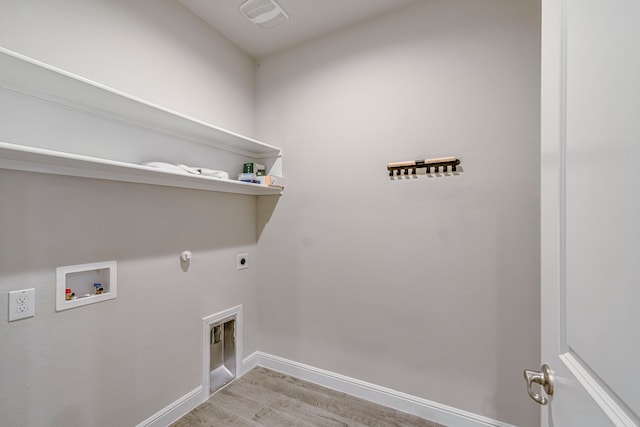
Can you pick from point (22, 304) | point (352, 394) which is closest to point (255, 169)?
point (22, 304)

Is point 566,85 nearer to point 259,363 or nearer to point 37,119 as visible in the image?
point 37,119

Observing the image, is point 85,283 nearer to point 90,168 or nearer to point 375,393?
point 90,168

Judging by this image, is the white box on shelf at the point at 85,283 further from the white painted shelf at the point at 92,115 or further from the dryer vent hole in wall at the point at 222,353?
the dryer vent hole in wall at the point at 222,353

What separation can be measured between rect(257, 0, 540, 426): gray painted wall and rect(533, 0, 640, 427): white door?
3.11 ft

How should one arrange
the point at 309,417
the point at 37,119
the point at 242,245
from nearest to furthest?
1. the point at 37,119
2. the point at 309,417
3. the point at 242,245

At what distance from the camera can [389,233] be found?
1.82 m

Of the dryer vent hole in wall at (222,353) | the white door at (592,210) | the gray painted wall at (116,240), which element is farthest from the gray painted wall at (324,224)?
the white door at (592,210)

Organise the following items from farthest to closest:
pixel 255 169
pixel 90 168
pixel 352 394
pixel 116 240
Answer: pixel 255 169, pixel 352 394, pixel 116 240, pixel 90 168

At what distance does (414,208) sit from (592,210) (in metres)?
1.30

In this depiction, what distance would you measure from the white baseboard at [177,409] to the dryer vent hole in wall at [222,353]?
5.6 inches

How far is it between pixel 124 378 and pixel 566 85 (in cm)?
215

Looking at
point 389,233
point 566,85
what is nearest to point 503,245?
point 389,233

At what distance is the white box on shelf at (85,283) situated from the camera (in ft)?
4.05

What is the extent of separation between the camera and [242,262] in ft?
7.27
